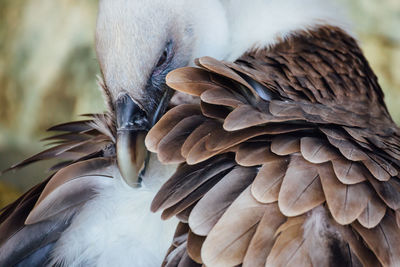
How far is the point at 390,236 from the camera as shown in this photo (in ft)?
2.13

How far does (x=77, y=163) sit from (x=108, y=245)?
0.16m

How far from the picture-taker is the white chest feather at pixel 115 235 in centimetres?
74

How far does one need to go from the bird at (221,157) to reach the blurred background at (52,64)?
1.25m

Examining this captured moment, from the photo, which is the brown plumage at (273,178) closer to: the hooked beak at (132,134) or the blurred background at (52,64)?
the hooked beak at (132,134)

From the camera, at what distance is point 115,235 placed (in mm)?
764

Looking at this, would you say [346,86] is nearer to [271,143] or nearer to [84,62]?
[271,143]

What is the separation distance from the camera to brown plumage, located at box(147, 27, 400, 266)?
0.63 metres

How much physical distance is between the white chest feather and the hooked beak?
0.13 feet

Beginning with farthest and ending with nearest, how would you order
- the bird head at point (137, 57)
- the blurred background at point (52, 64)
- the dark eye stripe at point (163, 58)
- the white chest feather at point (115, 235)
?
the blurred background at point (52, 64)
the dark eye stripe at point (163, 58)
the bird head at point (137, 57)
the white chest feather at point (115, 235)

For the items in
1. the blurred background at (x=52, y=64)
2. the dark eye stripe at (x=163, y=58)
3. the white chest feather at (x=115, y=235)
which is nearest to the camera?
the white chest feather at (x=115, y=235)

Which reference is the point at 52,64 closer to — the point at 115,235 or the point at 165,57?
the point at 165,57

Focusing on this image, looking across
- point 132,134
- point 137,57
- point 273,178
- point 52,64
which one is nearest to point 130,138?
point 132,134

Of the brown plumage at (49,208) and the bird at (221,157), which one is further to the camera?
the brown plumage at (49,208)

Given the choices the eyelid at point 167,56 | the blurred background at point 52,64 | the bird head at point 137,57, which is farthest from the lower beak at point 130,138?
the blurred background at point 52,64
